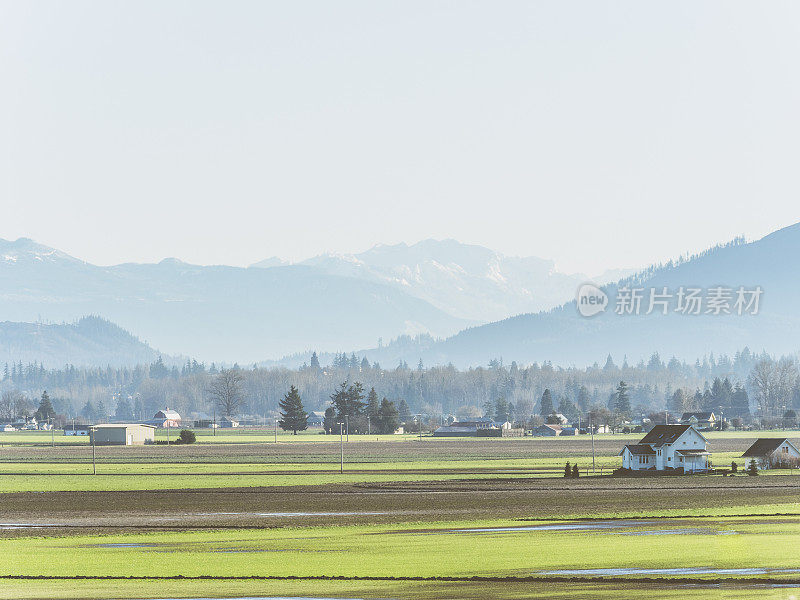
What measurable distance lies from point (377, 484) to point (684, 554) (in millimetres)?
47853

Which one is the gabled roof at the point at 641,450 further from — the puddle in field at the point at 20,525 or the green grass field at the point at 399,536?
the puddle in field at the point at 20,525

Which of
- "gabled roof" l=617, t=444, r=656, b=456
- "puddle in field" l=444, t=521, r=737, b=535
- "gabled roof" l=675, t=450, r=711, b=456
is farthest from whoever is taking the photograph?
"gabled roof" l=617, t=444, r=656, b=456

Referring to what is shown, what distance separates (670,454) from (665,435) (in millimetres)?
1778

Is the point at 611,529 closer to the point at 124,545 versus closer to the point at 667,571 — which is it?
the point at 667,571

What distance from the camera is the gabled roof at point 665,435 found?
111625 millimetres

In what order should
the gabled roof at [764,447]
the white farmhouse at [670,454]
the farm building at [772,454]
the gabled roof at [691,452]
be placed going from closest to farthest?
the white farmhouse at [670,454]
the gabled roof at [691,452]
the farm building at [772,454]
the gabled roof at [764,447]

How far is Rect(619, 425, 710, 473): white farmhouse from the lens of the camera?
111 metres

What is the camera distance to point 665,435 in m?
112

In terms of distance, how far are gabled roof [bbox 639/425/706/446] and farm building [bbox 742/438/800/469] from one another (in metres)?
5.30

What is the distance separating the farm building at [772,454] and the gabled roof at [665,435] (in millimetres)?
5302

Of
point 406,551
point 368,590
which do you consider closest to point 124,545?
point 406,551

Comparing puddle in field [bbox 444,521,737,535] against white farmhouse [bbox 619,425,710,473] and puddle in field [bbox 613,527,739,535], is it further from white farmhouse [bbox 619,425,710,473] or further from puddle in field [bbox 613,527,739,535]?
white farmhouse [bbox 619,425,710,473]

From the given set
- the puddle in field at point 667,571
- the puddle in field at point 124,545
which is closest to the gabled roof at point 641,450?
the puddle in field at point 124,545

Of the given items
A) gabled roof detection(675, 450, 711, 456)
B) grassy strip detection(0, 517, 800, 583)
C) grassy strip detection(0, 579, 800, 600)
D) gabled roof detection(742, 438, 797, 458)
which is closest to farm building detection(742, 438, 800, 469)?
gabled roof detection(742, 438, 797, 458)
